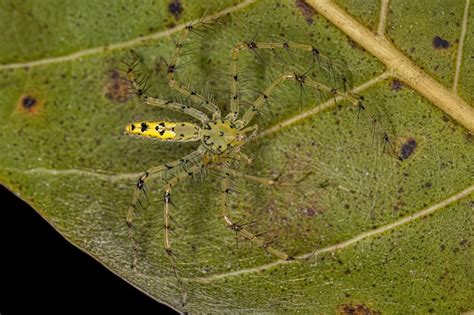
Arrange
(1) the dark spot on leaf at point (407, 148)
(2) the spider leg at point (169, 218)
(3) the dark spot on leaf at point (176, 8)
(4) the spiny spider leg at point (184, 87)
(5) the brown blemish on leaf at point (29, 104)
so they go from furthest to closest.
Answer: (2) the spider leg at point (169, 218), (1) the dark spot on leaf at point (407, 148), (4) the spiny spider leg at point (184, 87), (3) the dark spot on leaf at point (176, 8), (5) the brown blemish on leaf at point (29, 104)

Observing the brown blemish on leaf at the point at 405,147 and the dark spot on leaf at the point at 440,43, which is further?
the brown blemish on leaf at the point at 405,147

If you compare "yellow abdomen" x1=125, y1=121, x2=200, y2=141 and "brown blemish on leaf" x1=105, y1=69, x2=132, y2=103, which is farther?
"yellow abdomen" x1=125, y1=121, x2=200, y2=141

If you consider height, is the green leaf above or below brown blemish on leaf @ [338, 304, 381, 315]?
above

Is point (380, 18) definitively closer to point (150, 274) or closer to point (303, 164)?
point (303, 164)

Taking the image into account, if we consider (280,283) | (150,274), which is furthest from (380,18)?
(150,274)

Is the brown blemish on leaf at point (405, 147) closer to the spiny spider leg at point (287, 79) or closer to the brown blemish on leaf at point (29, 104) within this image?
the spiny spider leg at point (287, 79)

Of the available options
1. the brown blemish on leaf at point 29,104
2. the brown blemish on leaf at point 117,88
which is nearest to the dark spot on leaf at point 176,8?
the brown blemish on leaf at point 117,88

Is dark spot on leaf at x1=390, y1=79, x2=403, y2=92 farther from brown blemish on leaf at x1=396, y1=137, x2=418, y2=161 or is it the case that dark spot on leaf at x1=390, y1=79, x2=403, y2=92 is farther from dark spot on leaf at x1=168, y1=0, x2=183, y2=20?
dark spot on leaf at x1=168, y1=0, x2=183, y2=20

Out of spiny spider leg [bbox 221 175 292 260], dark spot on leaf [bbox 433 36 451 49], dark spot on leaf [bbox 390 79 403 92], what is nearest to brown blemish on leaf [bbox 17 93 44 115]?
spiny spider leg [bbox 221 175 292 260]

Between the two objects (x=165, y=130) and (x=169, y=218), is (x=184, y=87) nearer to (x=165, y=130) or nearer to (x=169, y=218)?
(x=165, y=130)
